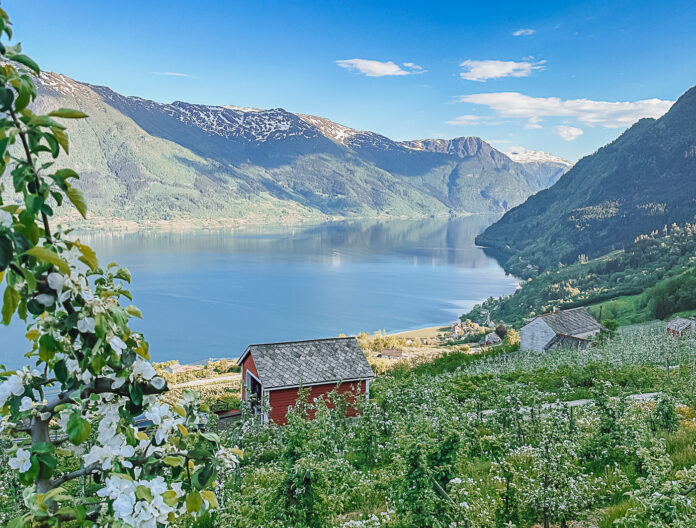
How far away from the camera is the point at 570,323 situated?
45562mm

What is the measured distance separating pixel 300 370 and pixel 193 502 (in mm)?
21121

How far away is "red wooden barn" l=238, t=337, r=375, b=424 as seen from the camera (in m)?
22.4

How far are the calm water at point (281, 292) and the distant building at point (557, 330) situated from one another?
3187cm

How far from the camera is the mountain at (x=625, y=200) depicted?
148 m

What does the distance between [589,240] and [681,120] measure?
187ft

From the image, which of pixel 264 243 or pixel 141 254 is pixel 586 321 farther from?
pixel 264 243

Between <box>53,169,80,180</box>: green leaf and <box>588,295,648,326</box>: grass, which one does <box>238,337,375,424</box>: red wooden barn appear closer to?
<box>53,169,80,180</box>: green leaf

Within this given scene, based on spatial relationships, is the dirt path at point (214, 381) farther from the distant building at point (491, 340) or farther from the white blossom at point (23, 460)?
the white blossom at point (23, 460)

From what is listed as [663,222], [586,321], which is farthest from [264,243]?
[586,321]

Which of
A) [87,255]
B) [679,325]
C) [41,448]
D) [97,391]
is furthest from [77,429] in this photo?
[679,325]

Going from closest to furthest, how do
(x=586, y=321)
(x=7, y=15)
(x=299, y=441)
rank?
(x=7, y=15), (x=299, y=441), (x=586, y=321)

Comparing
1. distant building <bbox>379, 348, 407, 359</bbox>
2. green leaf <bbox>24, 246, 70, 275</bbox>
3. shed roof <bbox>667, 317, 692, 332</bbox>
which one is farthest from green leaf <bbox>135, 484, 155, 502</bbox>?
distant building <bbox>379, 348, 407, 359</bbox>

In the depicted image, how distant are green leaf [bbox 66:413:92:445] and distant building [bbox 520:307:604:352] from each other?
142ft

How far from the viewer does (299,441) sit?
26.0 feet
